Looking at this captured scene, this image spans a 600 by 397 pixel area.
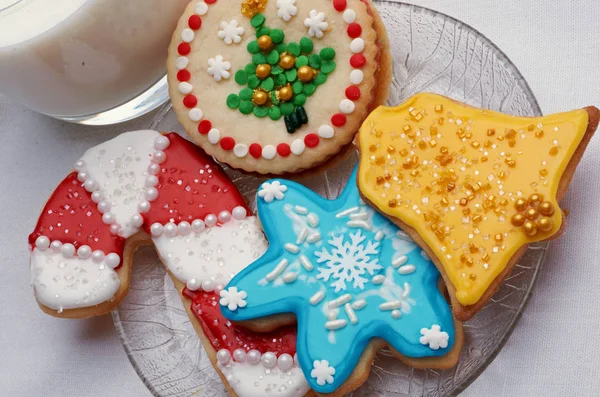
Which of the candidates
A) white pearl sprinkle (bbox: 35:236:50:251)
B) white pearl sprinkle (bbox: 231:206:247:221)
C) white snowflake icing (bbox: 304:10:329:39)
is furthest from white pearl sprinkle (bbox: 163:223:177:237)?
white snowflake icing (bbox: 304:10:329:39)

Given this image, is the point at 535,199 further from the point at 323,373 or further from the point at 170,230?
the point at 170,230

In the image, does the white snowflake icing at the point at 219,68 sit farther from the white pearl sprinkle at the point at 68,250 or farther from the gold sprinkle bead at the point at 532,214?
the gold sprinkle bead at the point at 532,214

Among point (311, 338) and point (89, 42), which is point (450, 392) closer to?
point (311, 338)

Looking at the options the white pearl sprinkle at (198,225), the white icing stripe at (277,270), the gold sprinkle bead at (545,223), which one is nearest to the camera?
the gold sprinkle bead at (545,223)

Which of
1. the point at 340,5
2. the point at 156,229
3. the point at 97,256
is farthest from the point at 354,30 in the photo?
A: the point at 97,256

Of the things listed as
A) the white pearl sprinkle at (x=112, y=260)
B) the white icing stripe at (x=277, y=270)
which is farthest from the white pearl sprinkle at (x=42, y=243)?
the white icing stripe at (x=277, y=270)

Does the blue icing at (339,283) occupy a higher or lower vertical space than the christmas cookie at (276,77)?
lower
